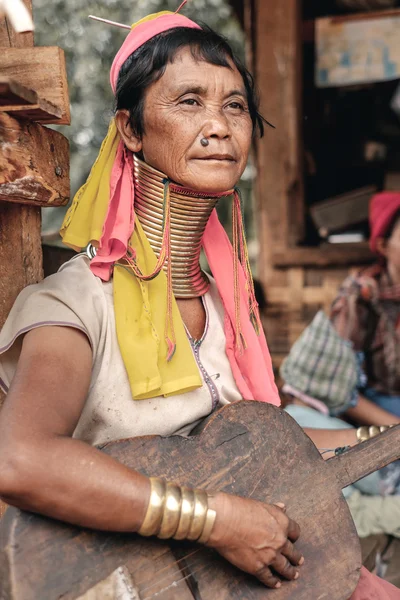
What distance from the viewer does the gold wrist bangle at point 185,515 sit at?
4.63 feet

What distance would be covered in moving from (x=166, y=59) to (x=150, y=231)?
47 centimetres

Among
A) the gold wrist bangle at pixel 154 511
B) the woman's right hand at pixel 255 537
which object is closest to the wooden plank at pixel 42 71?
the gold wrist bangle at pixel 154 511

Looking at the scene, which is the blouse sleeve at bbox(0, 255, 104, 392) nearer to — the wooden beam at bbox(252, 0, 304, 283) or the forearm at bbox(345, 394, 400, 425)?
the forearm at bbox(345, 394, 400, 425)

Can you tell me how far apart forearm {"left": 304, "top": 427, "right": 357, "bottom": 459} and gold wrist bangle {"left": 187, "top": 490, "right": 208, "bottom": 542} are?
2.84 ft

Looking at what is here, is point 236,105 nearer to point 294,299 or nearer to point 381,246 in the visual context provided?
point 381,246

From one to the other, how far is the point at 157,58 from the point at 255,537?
1248mm

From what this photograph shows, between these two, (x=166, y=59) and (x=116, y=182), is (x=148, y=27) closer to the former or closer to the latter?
(x=166, y=59)

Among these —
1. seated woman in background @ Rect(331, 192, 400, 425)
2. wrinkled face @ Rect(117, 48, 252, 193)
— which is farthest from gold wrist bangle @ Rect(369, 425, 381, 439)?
seated woman in background @ Rect(331, 192, 400, 425)

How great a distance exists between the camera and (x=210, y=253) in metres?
2.12

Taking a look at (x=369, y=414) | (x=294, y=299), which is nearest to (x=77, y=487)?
(x=369, y=414)

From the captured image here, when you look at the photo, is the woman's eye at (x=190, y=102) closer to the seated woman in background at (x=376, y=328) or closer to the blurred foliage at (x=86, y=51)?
the seated woman in background at (x=376, y=328)

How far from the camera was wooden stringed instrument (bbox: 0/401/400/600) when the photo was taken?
4.48 feet

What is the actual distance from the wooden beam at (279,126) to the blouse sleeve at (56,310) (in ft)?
10.8

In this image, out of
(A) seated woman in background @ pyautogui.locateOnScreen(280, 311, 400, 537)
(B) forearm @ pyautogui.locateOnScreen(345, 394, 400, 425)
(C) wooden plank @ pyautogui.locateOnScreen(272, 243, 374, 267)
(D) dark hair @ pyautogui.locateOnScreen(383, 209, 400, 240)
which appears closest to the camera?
(A) seated woman in background @ pyautogui.locateOnScreen(280, 311, 400, 537)
